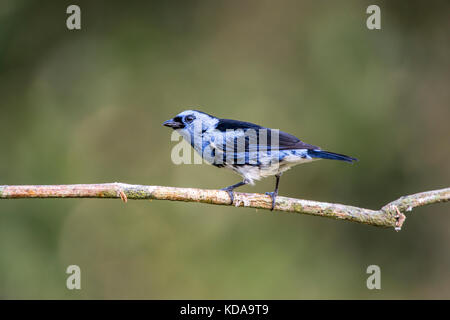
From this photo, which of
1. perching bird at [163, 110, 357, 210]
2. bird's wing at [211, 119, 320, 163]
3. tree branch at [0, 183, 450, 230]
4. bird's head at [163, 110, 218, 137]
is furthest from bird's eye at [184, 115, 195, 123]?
tree branch at [0, 183, 450, 230]

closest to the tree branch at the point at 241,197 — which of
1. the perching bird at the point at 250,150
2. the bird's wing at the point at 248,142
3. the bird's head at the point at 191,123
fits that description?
the perching bird at the point at 250,150

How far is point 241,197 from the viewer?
3.92 metres

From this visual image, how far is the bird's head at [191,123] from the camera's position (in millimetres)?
4641

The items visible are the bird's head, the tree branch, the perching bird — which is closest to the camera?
the tree branch

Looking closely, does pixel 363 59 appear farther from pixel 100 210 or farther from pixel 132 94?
pixel 100 210

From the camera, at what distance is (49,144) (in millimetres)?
7152

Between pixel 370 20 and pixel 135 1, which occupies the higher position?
pixel 135 1

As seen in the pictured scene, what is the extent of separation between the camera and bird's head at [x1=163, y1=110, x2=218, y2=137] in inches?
183

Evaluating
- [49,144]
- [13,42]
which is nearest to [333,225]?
[49,144]

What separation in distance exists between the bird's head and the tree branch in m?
1.01

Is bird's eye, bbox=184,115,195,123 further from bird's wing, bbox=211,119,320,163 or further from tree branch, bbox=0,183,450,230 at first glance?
tree branch, bbox=0,183,450,230

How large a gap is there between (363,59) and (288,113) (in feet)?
5.20

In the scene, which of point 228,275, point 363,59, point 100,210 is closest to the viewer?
point 228,275

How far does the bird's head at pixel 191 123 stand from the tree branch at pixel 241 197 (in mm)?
1013
